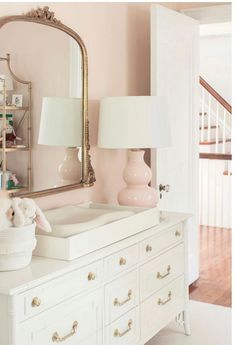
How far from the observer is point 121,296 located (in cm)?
246

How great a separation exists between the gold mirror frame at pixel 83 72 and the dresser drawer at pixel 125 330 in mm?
696

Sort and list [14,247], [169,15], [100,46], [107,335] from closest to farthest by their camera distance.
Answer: [14,247]
[107,335]
[100,46]
[169,15]

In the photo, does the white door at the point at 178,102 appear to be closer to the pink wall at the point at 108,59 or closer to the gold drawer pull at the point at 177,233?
the pink wall at the point at 108,59

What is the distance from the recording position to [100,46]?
312 cm

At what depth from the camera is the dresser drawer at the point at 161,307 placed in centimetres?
270

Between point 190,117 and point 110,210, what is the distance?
4.39 feet

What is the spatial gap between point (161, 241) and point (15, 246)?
1033 millimetres

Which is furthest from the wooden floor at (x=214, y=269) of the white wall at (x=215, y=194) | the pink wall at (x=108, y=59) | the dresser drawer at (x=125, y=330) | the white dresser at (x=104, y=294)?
the dresser drawer at (x=125, y=330)

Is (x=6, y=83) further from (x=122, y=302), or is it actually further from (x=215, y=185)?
(x=215, y=185)

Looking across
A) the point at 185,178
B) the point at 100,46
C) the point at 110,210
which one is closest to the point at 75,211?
the point at 110,210

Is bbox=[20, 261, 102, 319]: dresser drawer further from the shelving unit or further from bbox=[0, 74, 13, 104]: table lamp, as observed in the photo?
bbox=[0, 74, 13, 104]: table lamp

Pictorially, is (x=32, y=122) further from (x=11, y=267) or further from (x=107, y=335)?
(x=107, y=335)

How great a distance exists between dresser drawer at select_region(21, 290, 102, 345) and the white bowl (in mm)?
208

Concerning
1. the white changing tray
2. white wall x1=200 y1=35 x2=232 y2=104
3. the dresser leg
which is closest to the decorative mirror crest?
the white changing tray
